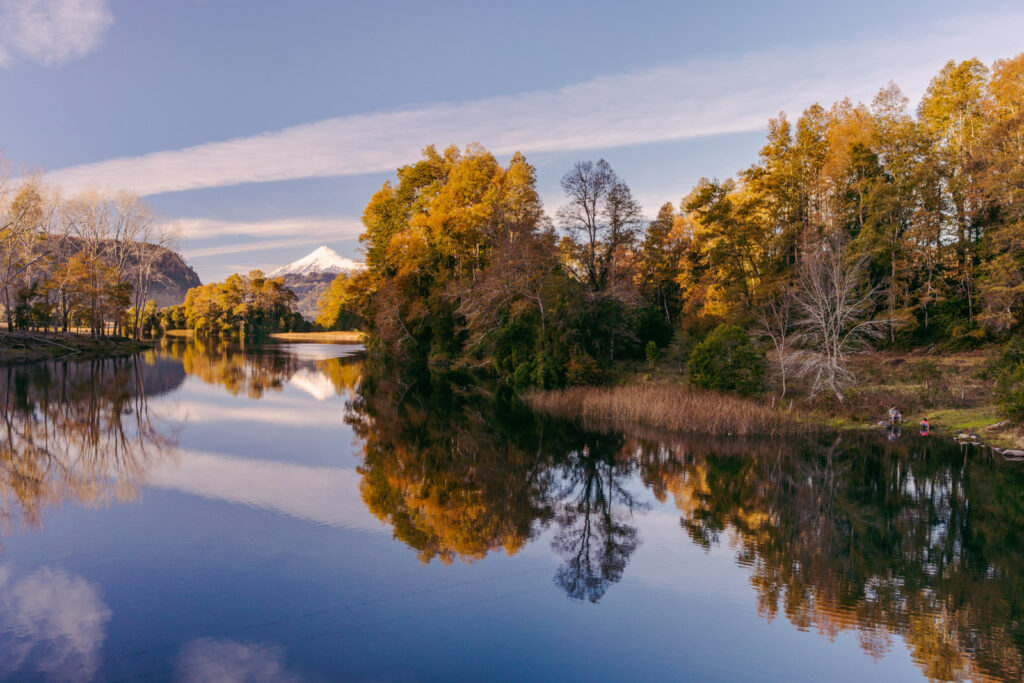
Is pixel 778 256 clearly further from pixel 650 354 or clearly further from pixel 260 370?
pixel 260 370

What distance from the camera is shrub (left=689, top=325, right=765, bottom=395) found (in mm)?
24453

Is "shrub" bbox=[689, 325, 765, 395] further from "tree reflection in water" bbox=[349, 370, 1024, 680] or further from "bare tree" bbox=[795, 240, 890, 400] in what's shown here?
"tree reflection in water" bbox=[349, 370, 1024, 680]

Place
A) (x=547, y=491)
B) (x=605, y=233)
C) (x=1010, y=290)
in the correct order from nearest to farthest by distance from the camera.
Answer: (x=547, y=491) → (x=1010, y=290) → (x=605, y=233)

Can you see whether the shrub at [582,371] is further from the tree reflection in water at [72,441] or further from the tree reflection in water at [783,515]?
the tree reflection in water at [72,441]

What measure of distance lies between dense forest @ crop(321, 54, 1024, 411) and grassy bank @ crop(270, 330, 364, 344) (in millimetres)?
56090

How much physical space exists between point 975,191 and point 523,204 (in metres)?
24.4

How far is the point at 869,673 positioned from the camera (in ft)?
23.8

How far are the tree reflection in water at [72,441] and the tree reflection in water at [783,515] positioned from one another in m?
6.35

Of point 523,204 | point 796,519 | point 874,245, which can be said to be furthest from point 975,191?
point 796,519

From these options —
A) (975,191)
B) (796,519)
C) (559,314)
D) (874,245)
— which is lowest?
(796,519)

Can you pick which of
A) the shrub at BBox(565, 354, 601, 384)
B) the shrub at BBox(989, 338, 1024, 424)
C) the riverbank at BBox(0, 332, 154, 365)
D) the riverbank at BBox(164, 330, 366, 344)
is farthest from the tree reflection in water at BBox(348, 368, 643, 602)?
the riverbank at BBox(164, 330, 366, 344)

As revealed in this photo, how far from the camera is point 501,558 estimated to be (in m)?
10.7

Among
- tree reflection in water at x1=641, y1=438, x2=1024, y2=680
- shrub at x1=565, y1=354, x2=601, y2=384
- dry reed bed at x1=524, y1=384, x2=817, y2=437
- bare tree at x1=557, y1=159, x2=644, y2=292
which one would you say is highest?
bare tree at x1=557, y1=159, x2=644, y2=292

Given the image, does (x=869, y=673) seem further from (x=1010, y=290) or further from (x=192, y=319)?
(x=192, y=319)
